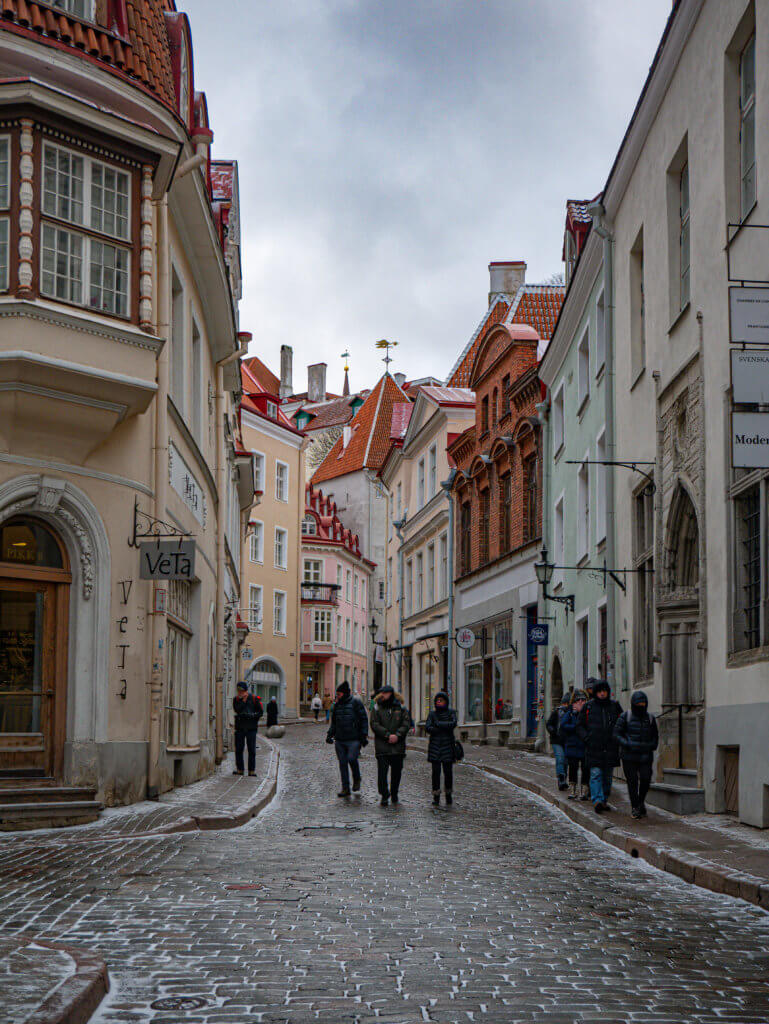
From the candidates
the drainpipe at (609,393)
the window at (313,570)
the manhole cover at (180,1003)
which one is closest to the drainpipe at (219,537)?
the drainpipe at (609,393)

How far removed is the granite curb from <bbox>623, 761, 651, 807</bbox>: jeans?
364 inches

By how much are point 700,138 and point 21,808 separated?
11259 millimetres

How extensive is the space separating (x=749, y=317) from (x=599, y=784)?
22.7 feet

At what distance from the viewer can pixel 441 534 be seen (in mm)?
46438

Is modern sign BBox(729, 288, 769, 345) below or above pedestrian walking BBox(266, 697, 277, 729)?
above

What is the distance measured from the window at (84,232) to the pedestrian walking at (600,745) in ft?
24.3

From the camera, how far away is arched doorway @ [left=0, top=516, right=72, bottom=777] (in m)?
14.9

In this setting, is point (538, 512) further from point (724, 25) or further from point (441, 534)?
point (724, 25)

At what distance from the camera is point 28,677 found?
15.1m

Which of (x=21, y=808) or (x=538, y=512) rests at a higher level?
(x=538, y=512)

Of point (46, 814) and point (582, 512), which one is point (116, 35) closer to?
point (46, 814)

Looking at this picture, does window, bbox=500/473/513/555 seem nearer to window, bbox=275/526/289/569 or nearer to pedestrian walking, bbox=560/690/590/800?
pedestrian walking, bbox=560/690/590/800

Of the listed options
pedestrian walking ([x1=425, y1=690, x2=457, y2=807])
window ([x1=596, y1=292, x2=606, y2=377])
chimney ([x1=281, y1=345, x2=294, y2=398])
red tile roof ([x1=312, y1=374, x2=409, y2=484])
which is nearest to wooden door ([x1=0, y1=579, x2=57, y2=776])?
pedestrian walking ([x1=425, y1=690, x2=457, y2=807])

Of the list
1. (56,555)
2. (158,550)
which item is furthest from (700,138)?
(56,555)
